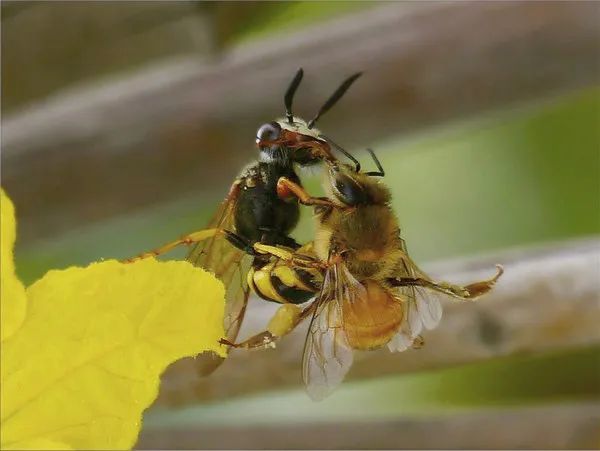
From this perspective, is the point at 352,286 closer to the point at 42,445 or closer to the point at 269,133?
the point at 269,133

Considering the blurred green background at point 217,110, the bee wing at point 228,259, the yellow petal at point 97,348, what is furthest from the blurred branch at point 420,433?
the yellow petal at point 97,348

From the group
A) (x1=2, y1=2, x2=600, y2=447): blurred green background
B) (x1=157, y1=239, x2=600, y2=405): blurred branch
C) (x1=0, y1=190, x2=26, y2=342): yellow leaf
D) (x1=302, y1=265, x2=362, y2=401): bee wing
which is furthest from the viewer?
(x1=2, y1=2, x2=600, y2=447): blurred green background

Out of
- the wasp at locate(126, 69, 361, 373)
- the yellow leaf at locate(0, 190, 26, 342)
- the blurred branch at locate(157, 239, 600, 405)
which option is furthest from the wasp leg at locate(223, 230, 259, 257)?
the yellow leaf at locate(0, 190, 26, 342)

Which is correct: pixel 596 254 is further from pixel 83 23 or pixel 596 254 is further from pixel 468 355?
pixel 83 23

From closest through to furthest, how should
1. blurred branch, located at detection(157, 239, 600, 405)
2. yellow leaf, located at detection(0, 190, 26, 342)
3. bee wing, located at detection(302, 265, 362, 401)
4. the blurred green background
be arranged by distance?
yellow leaf, located at detection(0, 190, 26, 342) < bee wing, located at detection(302, 265, 362, 401) < blurred branch, located at detection(157, 239, 600, 405) < the blurred green background

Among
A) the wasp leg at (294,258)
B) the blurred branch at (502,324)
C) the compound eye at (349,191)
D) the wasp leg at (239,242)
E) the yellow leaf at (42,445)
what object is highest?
the compound eye at (349,191)

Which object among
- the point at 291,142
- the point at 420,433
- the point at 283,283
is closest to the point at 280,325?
the point at 283,283

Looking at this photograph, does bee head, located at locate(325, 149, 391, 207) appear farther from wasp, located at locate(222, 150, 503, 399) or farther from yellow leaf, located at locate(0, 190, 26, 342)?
yellow leaf, located at locate(0, 190, 26, 342)

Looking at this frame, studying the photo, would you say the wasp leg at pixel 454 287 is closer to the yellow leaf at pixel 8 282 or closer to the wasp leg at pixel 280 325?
the wasp leg at pixel 280 325

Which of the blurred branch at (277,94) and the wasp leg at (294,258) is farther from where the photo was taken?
the blurred branch at (277,94)
